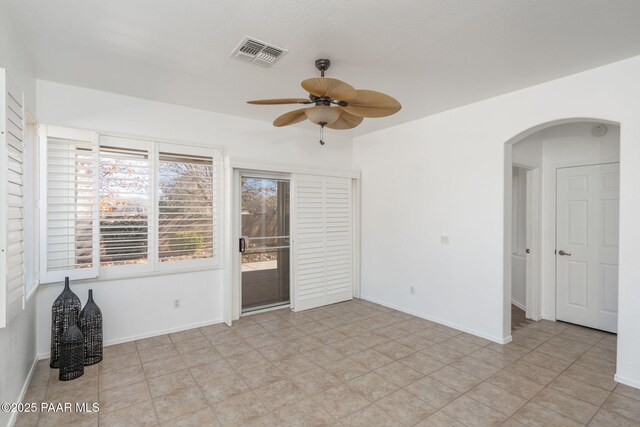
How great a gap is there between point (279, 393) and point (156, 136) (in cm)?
292

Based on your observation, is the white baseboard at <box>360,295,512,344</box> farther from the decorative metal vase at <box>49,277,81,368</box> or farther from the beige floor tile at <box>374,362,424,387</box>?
the decorative metal vase at <box>49,277,81,368</box>

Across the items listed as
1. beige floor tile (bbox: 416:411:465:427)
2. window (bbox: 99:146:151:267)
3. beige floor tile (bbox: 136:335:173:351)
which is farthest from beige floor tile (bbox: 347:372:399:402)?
window (bbox: 99:146:151:267)

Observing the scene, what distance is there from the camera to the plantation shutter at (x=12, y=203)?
1.78 m

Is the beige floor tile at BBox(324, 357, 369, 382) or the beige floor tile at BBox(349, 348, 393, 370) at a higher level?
the beige floor tile at BBox(349, 348, 393, 370)

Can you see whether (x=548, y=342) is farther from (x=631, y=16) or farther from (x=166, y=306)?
(x=166, y=306)

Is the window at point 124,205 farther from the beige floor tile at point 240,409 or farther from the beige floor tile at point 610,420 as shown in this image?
the beige floor tile at point 610,420

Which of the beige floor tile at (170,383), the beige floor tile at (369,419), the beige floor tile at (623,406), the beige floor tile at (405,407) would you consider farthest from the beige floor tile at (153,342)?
the beige floor tile at (623,406)

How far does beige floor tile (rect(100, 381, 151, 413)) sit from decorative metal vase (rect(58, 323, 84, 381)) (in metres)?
0.44

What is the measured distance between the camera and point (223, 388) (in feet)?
8.52

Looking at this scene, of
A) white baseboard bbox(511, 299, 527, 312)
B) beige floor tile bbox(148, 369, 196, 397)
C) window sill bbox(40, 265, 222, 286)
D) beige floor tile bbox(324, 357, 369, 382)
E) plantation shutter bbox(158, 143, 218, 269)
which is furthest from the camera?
white baseboard bbox(511, 299, 527, 312)

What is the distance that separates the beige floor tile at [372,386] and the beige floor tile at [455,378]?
0.43 meters

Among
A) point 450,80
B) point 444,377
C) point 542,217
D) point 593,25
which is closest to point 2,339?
point 444,377

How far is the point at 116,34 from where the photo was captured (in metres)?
2.30

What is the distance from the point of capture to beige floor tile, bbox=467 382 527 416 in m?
2.33
